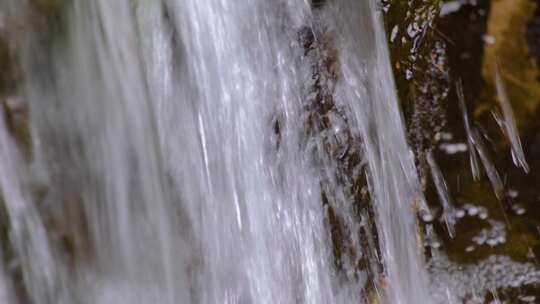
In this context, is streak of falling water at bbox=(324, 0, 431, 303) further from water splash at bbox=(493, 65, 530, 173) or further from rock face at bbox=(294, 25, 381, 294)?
water splash at bbox=(493, 65, 530, 173)

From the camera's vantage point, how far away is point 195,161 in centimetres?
195

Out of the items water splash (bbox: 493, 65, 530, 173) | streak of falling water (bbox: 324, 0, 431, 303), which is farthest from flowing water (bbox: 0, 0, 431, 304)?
water splash (bbox: 493, 65, 530, 173)

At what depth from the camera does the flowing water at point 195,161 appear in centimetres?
187

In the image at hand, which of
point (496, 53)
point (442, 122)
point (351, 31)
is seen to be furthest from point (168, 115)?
point (496, 53)

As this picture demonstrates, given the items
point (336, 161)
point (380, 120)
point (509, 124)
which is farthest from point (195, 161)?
point (509, 124)

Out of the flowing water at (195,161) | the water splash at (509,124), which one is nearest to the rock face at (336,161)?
the flowing water at (195,161)

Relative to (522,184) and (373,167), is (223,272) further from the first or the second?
(522,184)

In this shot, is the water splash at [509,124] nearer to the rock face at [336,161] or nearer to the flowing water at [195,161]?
the flowing water at [195,161]

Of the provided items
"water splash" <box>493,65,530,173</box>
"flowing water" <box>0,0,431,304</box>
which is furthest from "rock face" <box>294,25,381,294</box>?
"water splash" <box>493,65,530,173</box>

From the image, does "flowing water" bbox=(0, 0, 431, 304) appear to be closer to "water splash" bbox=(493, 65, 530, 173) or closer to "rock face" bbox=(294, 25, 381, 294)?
"rock face" bbox=(294, 25, 381, 294)

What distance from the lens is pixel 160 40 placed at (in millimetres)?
1893

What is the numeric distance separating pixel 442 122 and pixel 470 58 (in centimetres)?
18

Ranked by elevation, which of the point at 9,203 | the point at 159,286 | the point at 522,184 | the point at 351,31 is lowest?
the point at 159,286

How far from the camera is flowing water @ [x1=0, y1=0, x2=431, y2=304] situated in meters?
1.87
